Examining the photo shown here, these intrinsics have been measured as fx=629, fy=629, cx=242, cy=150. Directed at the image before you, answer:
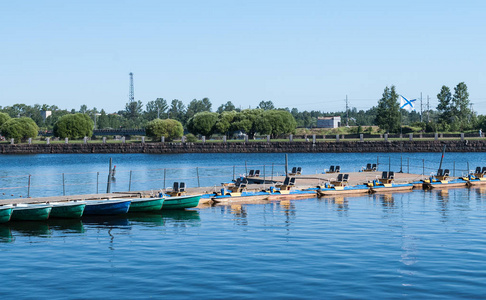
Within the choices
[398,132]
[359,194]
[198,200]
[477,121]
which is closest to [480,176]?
[359,194]

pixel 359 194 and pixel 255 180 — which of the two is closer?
pixel 359 194

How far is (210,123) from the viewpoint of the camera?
605 ft

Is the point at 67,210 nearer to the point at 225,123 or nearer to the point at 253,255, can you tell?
the point at 253,255

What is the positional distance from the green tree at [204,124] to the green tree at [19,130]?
149 feet

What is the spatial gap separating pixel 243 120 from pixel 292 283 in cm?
15560

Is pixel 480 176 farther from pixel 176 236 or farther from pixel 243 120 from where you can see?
pixel 243 120

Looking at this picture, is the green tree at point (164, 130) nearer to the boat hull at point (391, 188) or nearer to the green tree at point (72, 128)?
the green tree at point (72, 128)

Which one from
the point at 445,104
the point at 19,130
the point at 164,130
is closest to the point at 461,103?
the point at 445,104

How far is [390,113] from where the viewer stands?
17012 centimetres

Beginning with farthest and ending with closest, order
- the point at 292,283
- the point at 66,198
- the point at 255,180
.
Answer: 1. the point at 255,180
2. the point at 66,198
3. the point at 292,283

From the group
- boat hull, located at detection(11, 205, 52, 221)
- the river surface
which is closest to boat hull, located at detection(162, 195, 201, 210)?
the river surface

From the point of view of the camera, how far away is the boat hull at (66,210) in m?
39.6

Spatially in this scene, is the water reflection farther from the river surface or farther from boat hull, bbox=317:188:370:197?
boat hull, bbox=317:188:370:197

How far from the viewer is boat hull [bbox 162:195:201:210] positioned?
4412 centimetres
